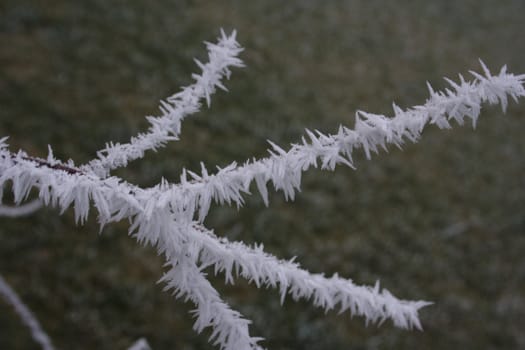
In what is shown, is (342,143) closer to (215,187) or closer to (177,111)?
(215,187)

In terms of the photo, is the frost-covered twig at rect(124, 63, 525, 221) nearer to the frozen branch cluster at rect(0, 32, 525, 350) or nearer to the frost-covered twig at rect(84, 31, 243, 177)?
the frozen branch cluster at rect(0, 32, 525, 350)

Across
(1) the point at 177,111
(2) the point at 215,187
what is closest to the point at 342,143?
(2) the point at 215,187

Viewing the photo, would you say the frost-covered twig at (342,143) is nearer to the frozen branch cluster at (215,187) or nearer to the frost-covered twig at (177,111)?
the frozen branch cluster at (215,187)

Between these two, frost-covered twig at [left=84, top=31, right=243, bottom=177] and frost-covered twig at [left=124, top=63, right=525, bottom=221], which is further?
frost-covered twig at [left=84, top=31, right=243, bottom=177]

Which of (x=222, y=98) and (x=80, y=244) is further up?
(x=222, y=98)

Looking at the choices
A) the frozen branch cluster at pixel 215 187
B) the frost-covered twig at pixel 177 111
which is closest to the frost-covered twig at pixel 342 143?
the frozen branch cluster at pixel 215 187

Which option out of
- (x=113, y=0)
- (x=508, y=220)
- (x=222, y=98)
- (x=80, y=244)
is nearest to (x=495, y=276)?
(x=508, y=220)

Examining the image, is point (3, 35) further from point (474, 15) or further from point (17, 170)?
point (474, 15)

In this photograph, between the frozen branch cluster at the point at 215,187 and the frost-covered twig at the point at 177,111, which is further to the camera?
the frost-covered twig at the point at 177,111

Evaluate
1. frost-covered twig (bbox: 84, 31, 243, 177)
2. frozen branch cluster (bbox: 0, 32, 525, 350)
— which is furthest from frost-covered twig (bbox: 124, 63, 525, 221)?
frost-covered twig (bbox: 84, 31, 243, 177)

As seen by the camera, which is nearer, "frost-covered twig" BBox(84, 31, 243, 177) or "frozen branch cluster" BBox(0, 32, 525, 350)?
"frozen branch cluster" BBox(0, 32, 525, 350)

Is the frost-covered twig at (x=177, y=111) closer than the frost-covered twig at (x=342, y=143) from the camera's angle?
No
